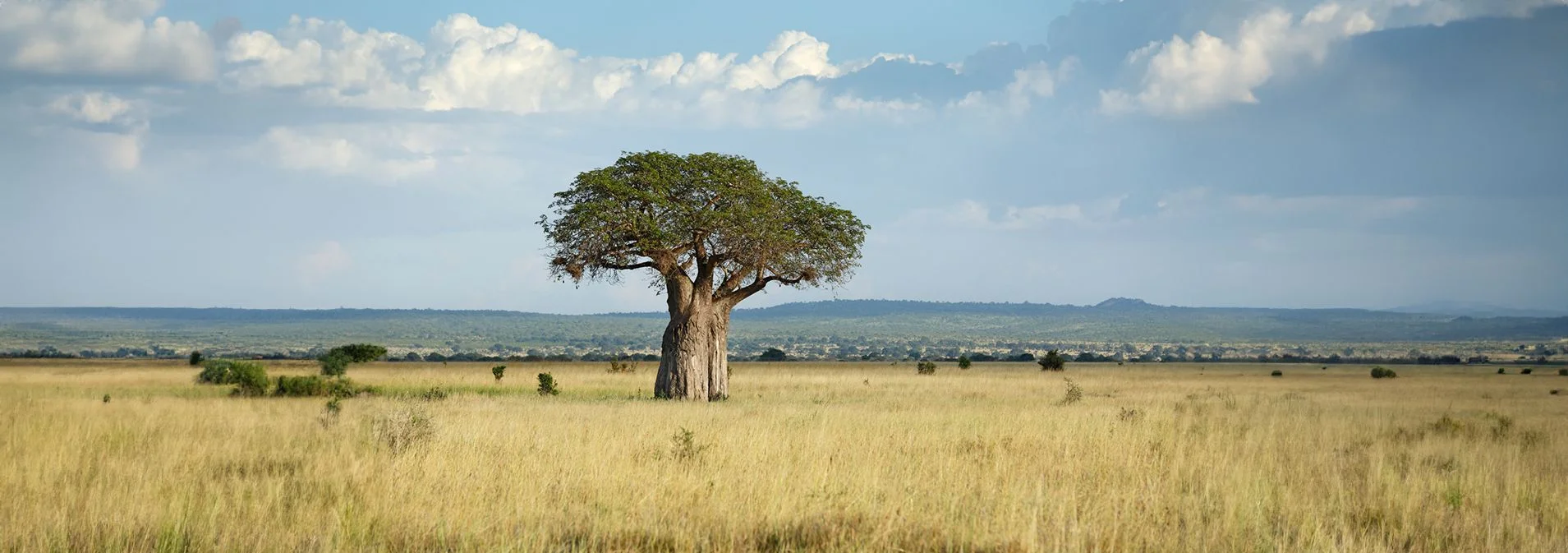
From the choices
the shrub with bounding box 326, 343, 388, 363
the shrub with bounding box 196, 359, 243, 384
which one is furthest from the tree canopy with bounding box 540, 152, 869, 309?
the shrub with bounding box 326, 343, 388, 363

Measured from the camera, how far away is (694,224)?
32500 millimetres

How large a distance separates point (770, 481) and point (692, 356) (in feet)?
72.5

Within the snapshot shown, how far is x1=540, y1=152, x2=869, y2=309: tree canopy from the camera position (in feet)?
105

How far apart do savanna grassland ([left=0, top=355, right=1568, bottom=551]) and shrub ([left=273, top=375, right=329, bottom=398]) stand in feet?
31.7

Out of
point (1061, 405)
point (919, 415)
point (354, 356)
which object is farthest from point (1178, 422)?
point (354, 356)

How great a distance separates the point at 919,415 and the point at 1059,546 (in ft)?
51.3

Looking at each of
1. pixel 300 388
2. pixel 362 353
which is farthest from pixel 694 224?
pixel 362 353

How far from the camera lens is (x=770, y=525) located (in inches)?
378

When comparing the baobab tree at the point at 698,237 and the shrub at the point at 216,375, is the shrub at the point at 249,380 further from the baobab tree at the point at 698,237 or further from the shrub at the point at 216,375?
the baobab tree at the point at 698,237

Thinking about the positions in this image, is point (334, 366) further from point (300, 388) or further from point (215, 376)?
point (300, 388)

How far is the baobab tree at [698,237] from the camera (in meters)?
32.2

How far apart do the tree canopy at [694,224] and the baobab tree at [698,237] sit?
0.03m

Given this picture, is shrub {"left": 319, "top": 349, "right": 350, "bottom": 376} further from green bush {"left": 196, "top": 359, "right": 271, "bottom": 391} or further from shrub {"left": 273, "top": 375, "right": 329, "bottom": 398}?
shrub {"left": 273, "top": 375, "right": 329, "bottom": 398}

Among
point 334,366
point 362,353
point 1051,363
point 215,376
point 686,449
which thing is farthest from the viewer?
point 1051,363
